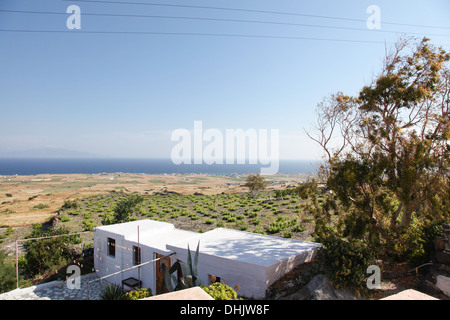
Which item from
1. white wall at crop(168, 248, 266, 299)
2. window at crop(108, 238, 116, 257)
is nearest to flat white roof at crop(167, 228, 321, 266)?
white wall at crop(168, 248, 266, 299)

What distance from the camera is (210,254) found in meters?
9.09

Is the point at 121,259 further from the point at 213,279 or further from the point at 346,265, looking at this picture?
the point at 346,265

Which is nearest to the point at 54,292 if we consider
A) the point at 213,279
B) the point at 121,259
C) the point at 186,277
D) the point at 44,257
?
the point at 121,259

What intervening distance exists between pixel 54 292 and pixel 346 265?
41.8 feet

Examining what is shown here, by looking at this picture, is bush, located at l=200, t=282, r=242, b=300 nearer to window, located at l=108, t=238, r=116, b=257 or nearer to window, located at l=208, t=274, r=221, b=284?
window, located at l=208, t=274, r=221, b=284

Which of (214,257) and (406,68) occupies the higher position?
(406,68)

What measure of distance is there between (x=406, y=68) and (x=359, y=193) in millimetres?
4998

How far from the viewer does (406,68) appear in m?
10.1

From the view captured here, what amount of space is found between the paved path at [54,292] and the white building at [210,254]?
3.36ft

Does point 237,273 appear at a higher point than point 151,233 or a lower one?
higher

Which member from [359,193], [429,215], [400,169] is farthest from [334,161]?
[429,215]
